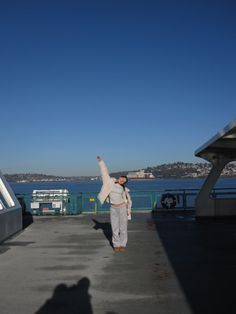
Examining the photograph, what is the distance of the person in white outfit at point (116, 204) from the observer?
34.1ft

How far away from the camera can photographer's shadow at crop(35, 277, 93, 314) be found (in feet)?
19.2

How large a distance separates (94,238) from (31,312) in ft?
23.0

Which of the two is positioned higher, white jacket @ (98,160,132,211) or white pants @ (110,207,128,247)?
white jacket @ (98,160,132,211)

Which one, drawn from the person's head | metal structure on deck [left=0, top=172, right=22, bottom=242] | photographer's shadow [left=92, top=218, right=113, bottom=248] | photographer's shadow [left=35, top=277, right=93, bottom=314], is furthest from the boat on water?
photographer's shadow [left=35, top=277, right=93, bottom=314]

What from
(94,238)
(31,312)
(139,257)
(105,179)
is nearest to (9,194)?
(94,238)

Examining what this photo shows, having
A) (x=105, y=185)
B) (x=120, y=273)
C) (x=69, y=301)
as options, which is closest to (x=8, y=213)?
(x=105, y=185)

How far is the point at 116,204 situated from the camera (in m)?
10.4

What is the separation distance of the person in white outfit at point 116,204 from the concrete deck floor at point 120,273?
1.11 feet

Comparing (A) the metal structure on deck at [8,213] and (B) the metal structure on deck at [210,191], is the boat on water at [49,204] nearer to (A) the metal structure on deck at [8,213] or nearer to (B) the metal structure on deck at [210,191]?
(B) the metal structure on deck at [210,191]

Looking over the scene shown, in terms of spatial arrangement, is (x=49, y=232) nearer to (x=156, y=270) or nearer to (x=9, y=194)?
(x=9, y=194)

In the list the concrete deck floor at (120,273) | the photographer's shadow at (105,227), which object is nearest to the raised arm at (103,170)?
the concrete deck floor at (120,273)

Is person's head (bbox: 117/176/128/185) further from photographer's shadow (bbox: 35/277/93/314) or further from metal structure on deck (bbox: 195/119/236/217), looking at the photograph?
metal structure on deck (bbox: 195/119/236/217)

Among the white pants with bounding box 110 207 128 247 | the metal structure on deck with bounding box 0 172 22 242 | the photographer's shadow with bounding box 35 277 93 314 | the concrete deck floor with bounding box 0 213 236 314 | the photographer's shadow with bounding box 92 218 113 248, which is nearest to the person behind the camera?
the photographer's shadow with bounding box 35 277 93 314

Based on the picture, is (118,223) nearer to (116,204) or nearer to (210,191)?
(116,204)
